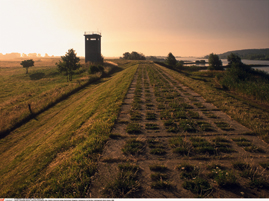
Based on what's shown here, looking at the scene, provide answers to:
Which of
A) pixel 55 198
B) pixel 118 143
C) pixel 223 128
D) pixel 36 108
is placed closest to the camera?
pixel 55 198

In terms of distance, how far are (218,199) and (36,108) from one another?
19.0 m

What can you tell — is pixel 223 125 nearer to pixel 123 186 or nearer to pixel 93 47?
pixel 123 186

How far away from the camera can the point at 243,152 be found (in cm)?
495

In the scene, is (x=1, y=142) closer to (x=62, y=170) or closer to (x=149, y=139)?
(x=62, y=170)

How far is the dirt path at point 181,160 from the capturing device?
11.4 ft

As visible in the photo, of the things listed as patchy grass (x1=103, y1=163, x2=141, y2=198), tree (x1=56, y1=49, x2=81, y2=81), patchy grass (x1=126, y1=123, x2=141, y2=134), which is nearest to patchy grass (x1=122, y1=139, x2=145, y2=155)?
A: patchy grass (x1=126, y1=123, x2=141, y2=134)

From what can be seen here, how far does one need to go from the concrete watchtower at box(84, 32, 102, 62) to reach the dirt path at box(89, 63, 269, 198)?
2251 inches

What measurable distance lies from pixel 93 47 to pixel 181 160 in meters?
62.1

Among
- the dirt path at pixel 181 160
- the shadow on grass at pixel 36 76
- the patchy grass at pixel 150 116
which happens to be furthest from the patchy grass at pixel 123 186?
the shadow on grass at pixel 36 76

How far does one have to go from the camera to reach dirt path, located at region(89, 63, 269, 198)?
3475 mm

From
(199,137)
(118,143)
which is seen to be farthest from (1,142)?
(199,137)

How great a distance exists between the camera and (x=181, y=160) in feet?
15.1

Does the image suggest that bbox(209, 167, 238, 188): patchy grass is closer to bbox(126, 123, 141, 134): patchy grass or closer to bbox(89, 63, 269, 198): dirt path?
bbox(89, 63, 269, 198): dirt path

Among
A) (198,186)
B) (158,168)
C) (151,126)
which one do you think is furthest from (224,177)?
(151,126)
